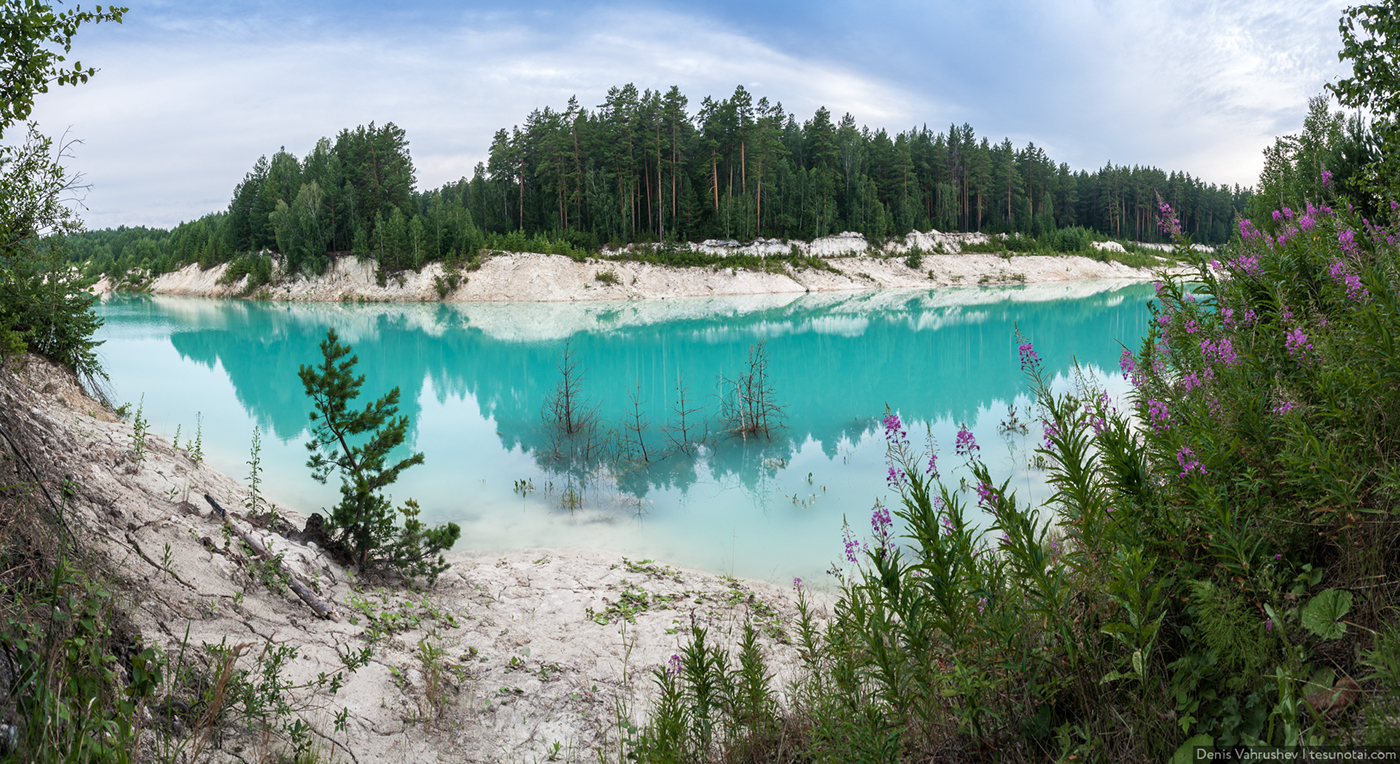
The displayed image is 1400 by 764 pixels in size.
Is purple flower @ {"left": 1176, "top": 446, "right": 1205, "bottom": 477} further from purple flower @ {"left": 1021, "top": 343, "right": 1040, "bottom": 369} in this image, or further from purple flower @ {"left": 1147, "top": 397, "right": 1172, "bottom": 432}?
purple flower @ {"left": 1021, "top": 343, "right": 1040, "bottom": 369}

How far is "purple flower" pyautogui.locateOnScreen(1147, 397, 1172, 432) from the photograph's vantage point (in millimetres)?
3677

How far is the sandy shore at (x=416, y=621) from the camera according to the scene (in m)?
4.95

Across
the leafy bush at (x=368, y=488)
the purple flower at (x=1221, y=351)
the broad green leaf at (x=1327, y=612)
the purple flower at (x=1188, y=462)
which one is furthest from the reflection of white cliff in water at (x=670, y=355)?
the broad green leaf at (x=1327, y=612)

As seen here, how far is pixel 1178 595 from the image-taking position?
294 cm

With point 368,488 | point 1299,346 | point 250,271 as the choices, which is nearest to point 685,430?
point 368,488

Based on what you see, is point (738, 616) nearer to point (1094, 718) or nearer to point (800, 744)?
point (800, 744)

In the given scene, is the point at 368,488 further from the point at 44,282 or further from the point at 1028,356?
the point at 44,282

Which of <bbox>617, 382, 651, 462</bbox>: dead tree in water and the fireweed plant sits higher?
the fireweed plant

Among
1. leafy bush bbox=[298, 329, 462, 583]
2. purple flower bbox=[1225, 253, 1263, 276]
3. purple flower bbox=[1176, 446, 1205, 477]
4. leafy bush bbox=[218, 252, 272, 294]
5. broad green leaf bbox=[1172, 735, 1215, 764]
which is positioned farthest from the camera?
leafy bush bbox=[218, 252, 272, 294]

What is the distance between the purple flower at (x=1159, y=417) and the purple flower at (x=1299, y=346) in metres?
0.64

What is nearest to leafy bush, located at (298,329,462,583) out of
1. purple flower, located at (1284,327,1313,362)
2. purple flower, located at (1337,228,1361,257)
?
purple flower, located at (1284,327,1313,362)

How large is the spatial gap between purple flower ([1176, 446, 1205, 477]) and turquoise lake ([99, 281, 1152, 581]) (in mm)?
6299

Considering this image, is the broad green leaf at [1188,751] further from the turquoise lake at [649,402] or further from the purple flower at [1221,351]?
the turquoise lake at [649,402]

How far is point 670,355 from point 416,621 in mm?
23702
